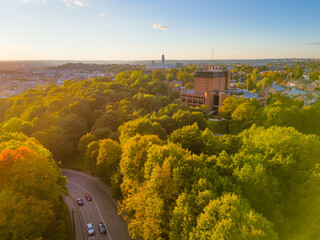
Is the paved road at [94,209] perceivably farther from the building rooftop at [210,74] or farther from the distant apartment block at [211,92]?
the building rooftop at [210,74]

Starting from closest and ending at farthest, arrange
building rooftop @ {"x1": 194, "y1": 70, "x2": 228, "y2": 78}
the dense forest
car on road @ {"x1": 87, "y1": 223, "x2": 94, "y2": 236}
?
the dense forest → car on road @ {"x1": 87, "y1": 223, "x2": 94, "y2": 236} → building rooftop @ {"x1": 194, "y1": 70, "x2": 228, "y2": 78}

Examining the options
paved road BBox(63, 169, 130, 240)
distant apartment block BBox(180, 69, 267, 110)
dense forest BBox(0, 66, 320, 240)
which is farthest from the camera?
distant apartment block BBox(180, 69, 267, 110)

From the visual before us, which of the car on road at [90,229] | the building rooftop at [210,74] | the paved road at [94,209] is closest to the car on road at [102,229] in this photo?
the paved road at [94,209]

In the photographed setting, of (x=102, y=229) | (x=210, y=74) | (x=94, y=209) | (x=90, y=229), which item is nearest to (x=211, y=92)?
(x=210, y=74)

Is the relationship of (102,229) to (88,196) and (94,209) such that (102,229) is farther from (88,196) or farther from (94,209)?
(88,196)

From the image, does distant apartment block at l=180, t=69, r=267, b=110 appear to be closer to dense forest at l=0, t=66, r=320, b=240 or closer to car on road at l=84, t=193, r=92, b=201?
dense forest at l=0, t=66, r=320, b=240

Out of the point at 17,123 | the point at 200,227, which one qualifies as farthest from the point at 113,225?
the point at 17,123

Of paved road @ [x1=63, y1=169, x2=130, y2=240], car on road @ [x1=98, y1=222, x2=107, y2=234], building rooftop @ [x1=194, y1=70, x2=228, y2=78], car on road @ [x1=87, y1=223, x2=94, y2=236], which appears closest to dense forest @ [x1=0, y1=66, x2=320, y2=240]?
paved road @ [x1=63, y1=169, x2=130, y2=240]

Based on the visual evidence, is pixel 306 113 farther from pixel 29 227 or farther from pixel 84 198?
pixel 29 227
